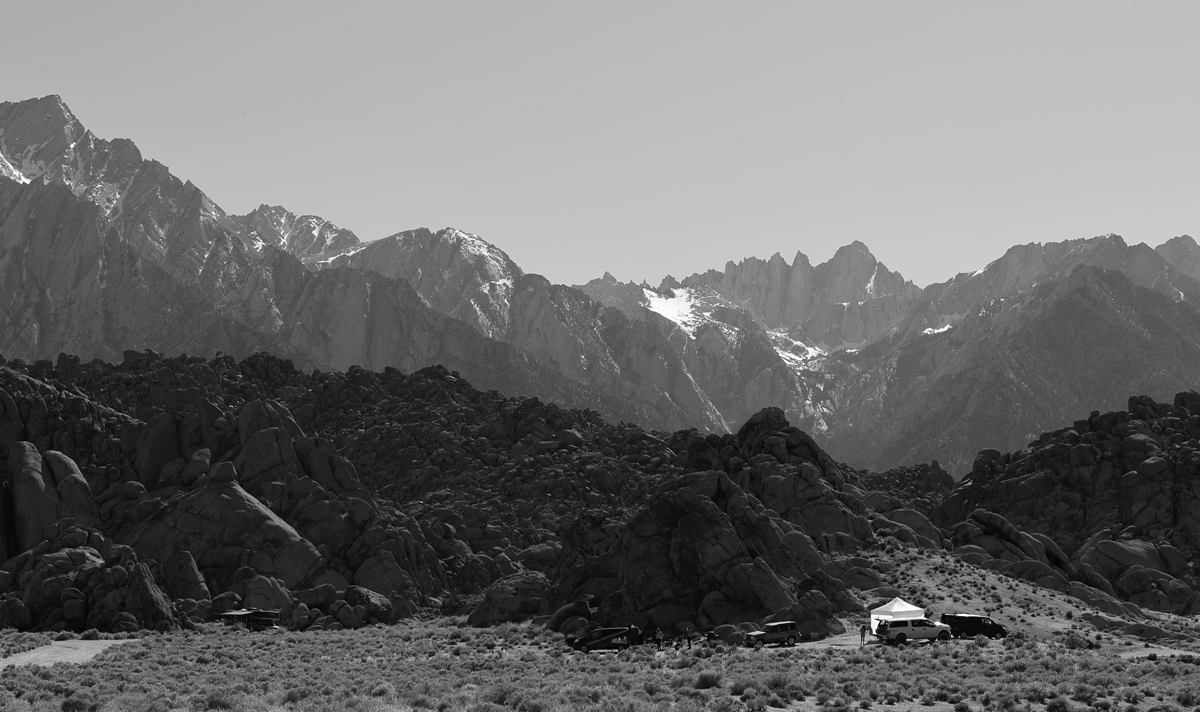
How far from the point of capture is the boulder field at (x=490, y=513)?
80.5 metres

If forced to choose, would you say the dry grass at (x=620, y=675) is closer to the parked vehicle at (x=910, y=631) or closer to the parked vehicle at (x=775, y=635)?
the parked vehicle at (x=775, y=635)

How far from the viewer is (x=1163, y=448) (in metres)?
144

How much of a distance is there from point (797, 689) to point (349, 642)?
113ft

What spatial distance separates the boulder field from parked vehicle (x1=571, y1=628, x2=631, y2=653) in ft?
15.2

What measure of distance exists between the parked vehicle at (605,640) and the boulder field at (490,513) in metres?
4.63

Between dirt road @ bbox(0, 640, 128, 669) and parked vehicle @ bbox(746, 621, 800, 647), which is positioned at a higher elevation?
parked vehicle @ bbox(746, 621, 800, 647)

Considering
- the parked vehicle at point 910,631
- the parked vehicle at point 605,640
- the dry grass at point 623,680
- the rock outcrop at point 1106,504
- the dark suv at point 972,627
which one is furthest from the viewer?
the rock outcrop at point 1106,504

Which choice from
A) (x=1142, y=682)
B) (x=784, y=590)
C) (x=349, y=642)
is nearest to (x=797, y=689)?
(x=1142, y=682)

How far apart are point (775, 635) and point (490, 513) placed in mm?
72753

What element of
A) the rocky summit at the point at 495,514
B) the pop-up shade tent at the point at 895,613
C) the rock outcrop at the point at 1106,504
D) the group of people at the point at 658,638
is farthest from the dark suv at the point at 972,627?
the rock outcrop at the point at 1106,504

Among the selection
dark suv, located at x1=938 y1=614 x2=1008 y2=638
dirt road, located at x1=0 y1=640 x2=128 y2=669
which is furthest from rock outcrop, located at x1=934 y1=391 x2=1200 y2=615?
dirt road, located at x1=0 y1=640 x2=128 y2=669

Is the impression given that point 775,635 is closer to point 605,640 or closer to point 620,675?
point 605,640

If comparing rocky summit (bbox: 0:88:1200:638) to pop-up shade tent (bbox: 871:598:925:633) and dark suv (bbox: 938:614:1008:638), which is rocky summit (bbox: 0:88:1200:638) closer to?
pop-up shade tent (bbox: 871:598:925:633)

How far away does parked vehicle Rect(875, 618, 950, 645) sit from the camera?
63625 millimetres
